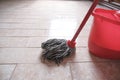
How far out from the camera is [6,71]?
105 centimetres

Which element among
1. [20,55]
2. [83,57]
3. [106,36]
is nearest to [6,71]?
[20,55]

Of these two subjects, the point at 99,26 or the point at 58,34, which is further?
the point at 58,34

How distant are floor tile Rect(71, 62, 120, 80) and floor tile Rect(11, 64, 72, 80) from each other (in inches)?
2.5

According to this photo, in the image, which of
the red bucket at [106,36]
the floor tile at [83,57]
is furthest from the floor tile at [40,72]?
the red bucket at [106,36]

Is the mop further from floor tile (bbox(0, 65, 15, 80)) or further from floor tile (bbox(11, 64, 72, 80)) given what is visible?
floor tile (bbox(0, 65, 15, 80))

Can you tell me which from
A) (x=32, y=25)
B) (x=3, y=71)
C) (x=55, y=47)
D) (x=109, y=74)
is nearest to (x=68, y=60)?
(x=55, y=47)

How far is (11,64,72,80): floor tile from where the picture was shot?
1.00m

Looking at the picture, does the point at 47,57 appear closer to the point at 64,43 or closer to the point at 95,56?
the point at 64,43

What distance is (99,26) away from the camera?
3.78 feet

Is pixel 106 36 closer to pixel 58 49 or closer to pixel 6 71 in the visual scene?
pixel 58 49

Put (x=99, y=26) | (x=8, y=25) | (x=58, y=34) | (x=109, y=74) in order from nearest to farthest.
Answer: (x=109, y=74) < (x=99, y=26) < (x=58, y=34) < (x=8, y=25)

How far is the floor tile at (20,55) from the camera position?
1.18m

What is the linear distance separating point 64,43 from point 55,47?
0.35 ft

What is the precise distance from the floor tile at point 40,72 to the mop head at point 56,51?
9 centimetres
